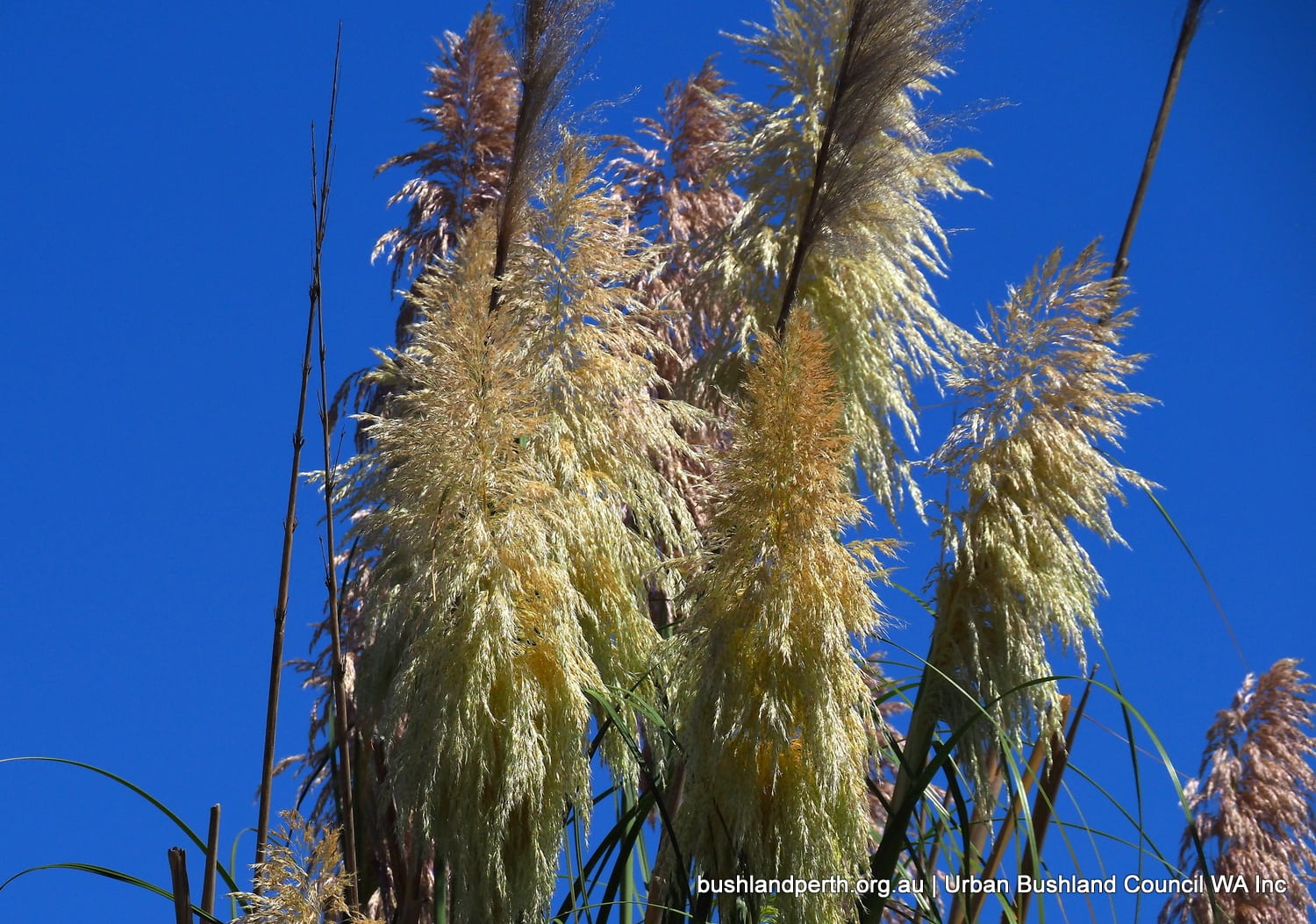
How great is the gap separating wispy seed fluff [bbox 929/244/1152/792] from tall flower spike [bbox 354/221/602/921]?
0.95 metres

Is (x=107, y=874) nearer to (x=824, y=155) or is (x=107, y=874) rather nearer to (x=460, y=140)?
(x=824, y=155)

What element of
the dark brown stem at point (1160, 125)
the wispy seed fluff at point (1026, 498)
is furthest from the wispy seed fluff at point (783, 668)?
the dark brown stem at point (1160, 125)

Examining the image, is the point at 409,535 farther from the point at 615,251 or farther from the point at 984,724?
the point at 984,724

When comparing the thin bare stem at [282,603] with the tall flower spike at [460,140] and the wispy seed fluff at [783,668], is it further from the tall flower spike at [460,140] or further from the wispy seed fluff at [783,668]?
the tall flower spike at [460,140]

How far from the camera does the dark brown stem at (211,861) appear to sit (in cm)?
230

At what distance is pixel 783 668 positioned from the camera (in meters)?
3.21

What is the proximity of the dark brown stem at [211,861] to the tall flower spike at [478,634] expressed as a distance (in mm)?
877

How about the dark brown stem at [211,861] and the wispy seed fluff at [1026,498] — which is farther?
the wispy seed fluff at [1026,498]

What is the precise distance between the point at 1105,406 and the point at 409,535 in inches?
74.9

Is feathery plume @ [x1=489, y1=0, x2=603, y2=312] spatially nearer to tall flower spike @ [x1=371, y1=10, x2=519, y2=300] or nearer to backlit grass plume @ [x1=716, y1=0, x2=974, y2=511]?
backlit grass plume @ [x1=716, y1=0, x2=974, y2=511]

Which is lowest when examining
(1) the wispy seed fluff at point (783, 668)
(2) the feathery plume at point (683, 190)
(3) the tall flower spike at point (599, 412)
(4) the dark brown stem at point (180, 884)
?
(4) the dark brown stem at point (180, 884)

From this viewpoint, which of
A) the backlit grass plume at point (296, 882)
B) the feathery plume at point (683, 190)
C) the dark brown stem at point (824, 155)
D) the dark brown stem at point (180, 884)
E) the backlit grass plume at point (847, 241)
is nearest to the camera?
the dark brown stem at point (180, 884)

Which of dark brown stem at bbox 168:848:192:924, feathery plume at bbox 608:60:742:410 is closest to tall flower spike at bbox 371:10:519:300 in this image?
feathery plume at bbox 608:60:742:410

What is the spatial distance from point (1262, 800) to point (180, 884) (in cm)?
529
